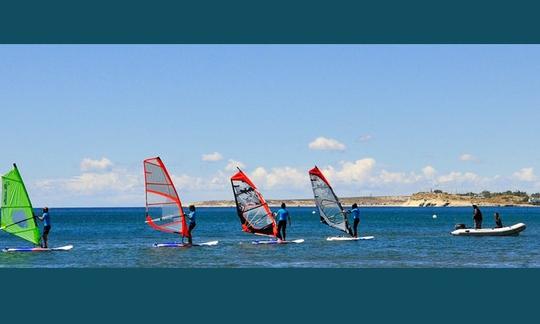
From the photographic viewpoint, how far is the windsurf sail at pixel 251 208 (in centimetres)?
3200

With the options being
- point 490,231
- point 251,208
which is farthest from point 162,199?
point 490,231

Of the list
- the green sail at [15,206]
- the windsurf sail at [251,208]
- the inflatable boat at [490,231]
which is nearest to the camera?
the green sail at [15,206]

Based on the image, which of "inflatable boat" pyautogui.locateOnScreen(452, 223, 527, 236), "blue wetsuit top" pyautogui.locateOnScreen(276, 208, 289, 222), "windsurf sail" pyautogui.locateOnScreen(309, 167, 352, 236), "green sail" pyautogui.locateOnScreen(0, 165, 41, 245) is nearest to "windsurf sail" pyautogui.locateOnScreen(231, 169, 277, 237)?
"blue wetsuit top" pyautogui.locateOnScreen(276, 208, 289, 222)

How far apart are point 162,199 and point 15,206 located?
497 centimetres

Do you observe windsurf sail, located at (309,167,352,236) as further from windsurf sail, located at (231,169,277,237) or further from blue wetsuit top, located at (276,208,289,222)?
blue wetsuit top, located at (276,208,289,222)

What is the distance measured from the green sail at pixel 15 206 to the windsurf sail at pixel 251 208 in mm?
7691

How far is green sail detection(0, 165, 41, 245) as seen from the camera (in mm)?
28156

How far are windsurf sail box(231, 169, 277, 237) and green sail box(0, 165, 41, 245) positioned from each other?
7691 mm

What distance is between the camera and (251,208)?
3225 cm

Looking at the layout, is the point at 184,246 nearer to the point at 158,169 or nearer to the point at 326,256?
the point at 158,169

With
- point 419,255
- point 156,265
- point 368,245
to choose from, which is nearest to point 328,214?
point 368,245

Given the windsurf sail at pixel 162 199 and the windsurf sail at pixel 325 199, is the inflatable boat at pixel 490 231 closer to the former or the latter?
the windsurf sail at pixel 325 199

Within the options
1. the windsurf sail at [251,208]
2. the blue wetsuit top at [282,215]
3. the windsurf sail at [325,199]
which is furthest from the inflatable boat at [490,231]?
the blue wetsuit top at [282,215]

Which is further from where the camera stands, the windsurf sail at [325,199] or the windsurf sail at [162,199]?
the windsurf sail at [325,199]
